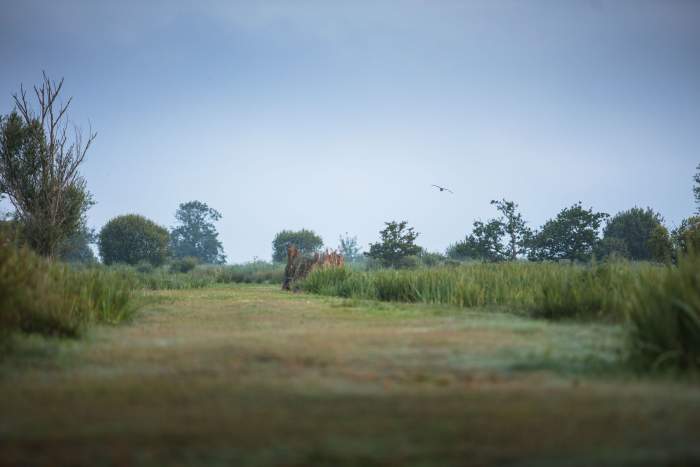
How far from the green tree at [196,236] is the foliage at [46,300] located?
48.7 meters

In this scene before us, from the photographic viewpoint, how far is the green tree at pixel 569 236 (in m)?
26.2

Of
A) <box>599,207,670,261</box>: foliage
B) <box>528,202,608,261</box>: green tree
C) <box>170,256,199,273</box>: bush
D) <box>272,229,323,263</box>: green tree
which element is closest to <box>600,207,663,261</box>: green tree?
<box>599,207,670,261</box>: foliage

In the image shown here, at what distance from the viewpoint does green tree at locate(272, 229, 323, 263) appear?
41094 millimetres

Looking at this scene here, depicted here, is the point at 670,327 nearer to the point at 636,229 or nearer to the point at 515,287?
the point at 515,287

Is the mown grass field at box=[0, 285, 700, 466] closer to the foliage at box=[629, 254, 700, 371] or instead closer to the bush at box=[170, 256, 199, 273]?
the foliage at box=[629, 254, 700, 371]

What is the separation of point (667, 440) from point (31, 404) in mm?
2984

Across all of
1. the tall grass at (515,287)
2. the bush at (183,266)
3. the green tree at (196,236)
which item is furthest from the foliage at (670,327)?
the green tree at (196,236)

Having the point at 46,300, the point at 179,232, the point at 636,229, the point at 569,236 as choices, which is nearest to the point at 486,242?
the point at 569,236

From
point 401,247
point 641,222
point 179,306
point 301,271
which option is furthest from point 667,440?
point 641,222

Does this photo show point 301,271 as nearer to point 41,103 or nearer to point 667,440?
point 41,103

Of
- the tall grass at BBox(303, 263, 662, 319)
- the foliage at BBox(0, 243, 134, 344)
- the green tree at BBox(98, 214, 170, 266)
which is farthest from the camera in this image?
the green tree at BBox(98, 214, 170, 266)

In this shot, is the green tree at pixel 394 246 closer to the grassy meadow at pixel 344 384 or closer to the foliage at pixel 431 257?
the foliage at pixel 431 257

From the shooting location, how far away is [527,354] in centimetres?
470

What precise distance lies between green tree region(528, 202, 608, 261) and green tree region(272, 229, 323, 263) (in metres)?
17.0
